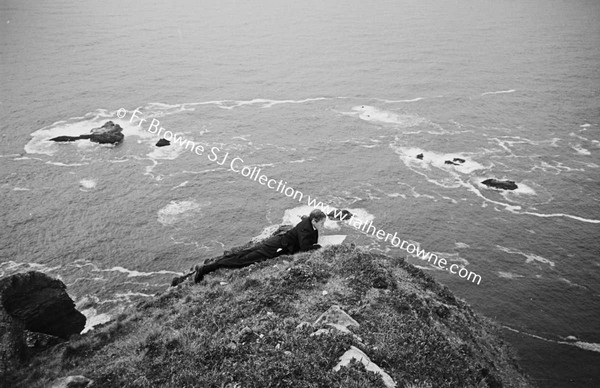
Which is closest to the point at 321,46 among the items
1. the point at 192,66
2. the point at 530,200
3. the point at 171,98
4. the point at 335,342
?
the point at 192,66

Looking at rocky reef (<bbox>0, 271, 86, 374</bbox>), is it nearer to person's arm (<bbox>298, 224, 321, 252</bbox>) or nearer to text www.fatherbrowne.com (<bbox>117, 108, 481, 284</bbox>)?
person's arm (<bbox>298, 224, 321, 252</bbox>)

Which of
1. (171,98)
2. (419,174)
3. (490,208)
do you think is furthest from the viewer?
(171,98)

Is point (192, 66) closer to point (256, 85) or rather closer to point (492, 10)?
point (256, 85)

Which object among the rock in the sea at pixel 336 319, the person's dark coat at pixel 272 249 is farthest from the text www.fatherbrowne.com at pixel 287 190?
the rock in the sea at pixel 336 319

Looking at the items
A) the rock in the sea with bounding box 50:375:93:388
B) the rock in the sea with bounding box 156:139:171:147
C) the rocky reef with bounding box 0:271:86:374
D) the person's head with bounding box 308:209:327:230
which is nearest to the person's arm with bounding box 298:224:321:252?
the person's head with bounding box 308:209:327:230

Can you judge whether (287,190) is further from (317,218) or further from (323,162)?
(317,218)

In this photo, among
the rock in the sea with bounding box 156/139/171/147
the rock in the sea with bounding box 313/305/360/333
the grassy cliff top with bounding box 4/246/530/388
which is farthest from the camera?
the rock in the sea with bounding box 156/139/171/147
